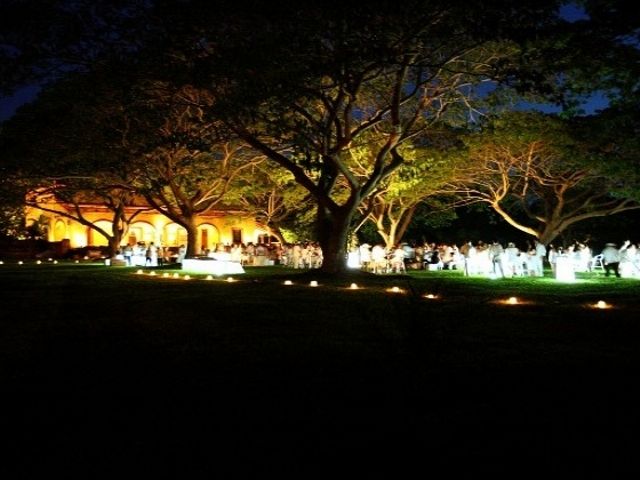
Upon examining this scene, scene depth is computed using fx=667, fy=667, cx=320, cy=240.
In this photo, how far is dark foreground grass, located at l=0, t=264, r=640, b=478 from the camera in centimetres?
376

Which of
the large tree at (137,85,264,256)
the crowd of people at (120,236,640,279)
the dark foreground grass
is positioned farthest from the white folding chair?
the dark foreground grass

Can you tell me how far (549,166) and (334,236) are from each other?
44.6 ft

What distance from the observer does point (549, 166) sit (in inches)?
1176

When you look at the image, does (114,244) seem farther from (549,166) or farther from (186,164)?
(549,166)

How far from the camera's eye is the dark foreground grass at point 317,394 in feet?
12.3

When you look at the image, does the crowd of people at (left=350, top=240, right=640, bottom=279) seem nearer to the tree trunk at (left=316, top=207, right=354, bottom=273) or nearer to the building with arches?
the tree trunk at (left=316, top=207, right=354, bottom=273)

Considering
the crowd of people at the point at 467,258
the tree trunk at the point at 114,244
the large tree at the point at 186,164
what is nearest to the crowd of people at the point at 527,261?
the crowd of people at the point at 467,258

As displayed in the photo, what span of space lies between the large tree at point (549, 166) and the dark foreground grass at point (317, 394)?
17158 mm

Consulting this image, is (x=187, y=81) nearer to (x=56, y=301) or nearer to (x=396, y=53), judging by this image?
(x=396, y=53)

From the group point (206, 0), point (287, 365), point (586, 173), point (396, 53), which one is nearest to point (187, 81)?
point (206, 0)

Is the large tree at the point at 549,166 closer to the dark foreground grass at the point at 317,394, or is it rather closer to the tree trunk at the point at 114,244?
the dark foreground grass at the point at 317,394

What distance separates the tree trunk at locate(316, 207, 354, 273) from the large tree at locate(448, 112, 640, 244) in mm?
8581

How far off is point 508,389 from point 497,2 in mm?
11858

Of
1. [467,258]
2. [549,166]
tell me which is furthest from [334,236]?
[549,166]
